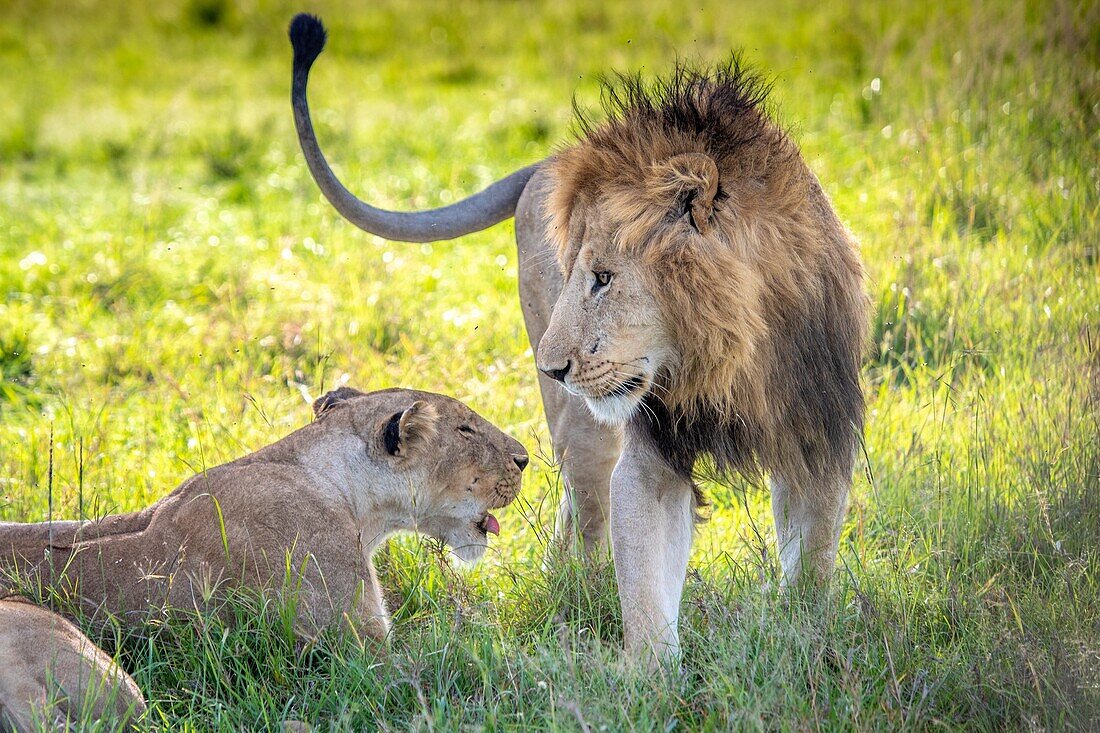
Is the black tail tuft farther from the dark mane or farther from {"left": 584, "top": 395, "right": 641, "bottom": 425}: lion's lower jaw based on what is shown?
{"left": 584, "top": 395, "right": 641, "bottom": 425}: lion's lower jaw

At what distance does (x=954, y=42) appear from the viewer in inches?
298

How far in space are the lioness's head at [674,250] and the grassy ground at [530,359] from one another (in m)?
0.36

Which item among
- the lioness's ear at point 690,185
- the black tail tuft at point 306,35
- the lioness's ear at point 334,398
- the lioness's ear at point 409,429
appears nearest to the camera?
the lioness's ear at point 690,185

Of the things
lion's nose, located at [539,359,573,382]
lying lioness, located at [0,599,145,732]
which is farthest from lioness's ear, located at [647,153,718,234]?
lying lioness, located at [0,599,145,732]

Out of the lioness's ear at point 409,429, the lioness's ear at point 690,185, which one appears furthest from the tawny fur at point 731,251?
the lioness's ear at point 409,429

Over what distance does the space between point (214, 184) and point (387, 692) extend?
18.8 ft

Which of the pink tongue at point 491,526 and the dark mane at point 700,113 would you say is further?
the pink tongue at point 491,526

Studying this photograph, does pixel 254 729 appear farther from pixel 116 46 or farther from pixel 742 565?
pixel 116 46

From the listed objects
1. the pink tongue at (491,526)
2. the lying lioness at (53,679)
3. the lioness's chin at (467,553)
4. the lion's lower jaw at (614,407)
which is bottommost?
the lying lioness at (53,679)

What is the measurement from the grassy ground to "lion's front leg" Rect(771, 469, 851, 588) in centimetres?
10

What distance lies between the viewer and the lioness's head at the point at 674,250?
2.58m

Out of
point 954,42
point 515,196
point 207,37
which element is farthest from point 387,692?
point 207,37

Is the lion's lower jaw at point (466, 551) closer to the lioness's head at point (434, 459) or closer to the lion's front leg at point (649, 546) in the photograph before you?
the lioness's head at point (434, 459)

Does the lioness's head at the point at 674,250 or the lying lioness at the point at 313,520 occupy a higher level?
the lioness's head at the point at 674,250
